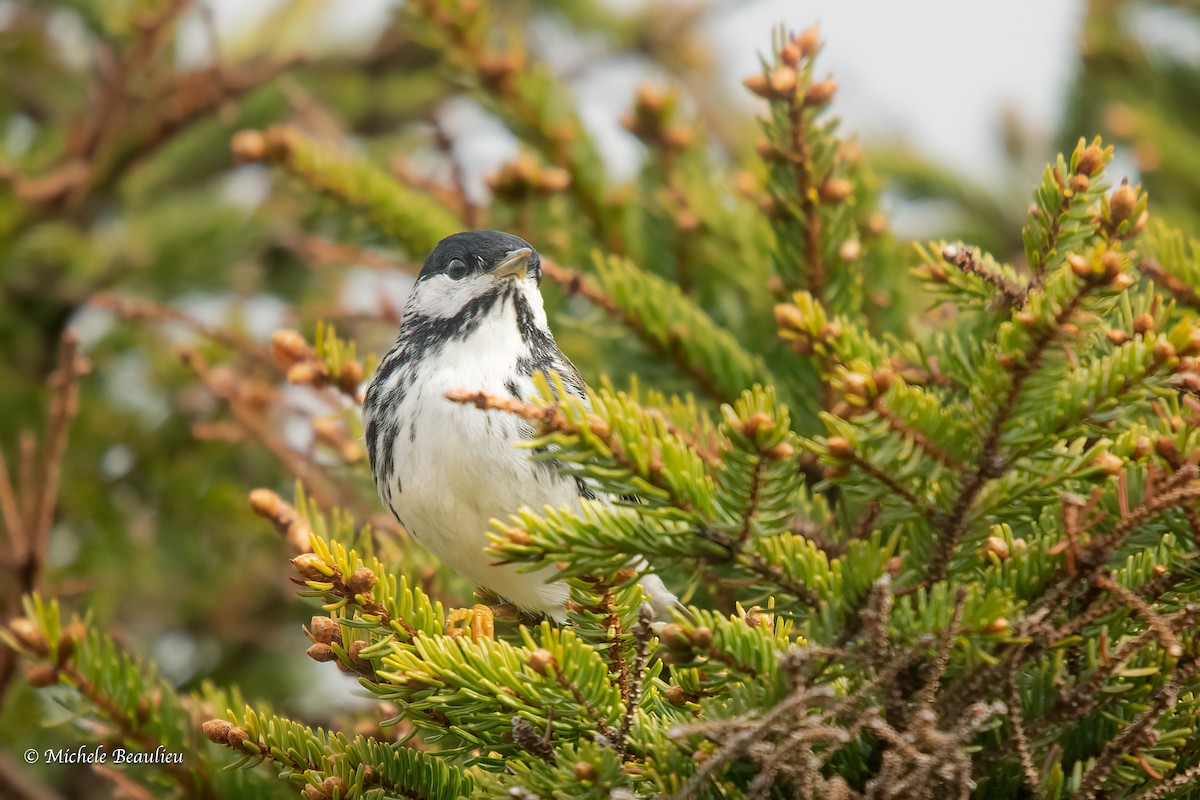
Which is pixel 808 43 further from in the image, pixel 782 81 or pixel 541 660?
pixel 541 660

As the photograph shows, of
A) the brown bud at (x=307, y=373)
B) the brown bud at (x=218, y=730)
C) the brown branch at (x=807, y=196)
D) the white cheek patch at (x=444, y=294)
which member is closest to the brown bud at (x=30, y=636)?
the brown bud at (x=218, y=730)

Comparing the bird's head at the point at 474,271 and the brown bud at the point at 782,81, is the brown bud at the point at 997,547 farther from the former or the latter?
the bird's head at the point at 474,271

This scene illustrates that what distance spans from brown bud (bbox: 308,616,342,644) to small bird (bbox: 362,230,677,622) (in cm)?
60

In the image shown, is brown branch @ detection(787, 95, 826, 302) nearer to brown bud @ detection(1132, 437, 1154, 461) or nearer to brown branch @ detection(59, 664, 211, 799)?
brown bud @ detection(1132, 437, 1154, 461)

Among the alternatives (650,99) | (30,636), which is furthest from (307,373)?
(650,99)

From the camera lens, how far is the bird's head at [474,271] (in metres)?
3.02

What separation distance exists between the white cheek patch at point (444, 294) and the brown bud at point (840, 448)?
165 cm

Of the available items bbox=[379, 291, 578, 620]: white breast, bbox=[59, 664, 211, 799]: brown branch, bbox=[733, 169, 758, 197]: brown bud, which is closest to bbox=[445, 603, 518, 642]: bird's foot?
bbox=[379, 291, 578, 620]: white breast

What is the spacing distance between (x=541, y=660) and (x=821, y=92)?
1.35 meters

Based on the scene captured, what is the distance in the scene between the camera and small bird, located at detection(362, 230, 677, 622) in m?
2.60

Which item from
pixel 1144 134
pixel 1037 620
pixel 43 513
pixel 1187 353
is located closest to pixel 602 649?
pixel 1037 620

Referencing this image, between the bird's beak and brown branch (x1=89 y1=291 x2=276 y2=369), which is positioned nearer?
the bird's beak

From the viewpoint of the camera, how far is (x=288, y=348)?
249 centimetres

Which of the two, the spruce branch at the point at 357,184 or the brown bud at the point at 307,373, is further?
the spruce branch at the point at 357,184
